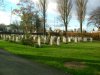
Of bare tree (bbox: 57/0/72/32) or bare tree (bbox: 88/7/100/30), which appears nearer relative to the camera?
bare tree (bbox: 57/0/72/32)

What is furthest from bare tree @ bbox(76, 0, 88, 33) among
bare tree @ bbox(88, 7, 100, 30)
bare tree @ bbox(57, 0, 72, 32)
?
bare tree @ bbox(88, 7, 100, 30)

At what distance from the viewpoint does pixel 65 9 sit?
2662 inches

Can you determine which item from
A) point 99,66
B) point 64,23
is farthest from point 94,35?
point 99,66

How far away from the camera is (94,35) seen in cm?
6812

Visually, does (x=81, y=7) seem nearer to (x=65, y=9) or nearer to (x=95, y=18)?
(x=65, y=9)

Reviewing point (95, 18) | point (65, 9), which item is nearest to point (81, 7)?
point (65, 9)

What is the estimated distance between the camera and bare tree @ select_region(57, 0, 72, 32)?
67.4 metres

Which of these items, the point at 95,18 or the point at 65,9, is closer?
the point at 65,9

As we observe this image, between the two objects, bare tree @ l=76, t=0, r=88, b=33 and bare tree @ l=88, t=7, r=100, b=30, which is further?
bare tree @ l=88, t=7, r=100, b=30

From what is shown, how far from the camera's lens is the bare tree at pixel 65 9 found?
6744 centimetres

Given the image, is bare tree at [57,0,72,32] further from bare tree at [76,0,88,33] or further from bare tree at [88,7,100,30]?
bare tree at [88,7,100,30]

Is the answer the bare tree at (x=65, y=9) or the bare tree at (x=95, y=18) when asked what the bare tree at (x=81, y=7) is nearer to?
the bare tree at (x=65, y=9)

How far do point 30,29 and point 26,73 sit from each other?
46819mm

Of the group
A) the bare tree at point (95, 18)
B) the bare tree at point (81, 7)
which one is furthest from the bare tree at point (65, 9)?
the bare tree at point (95, 18)
